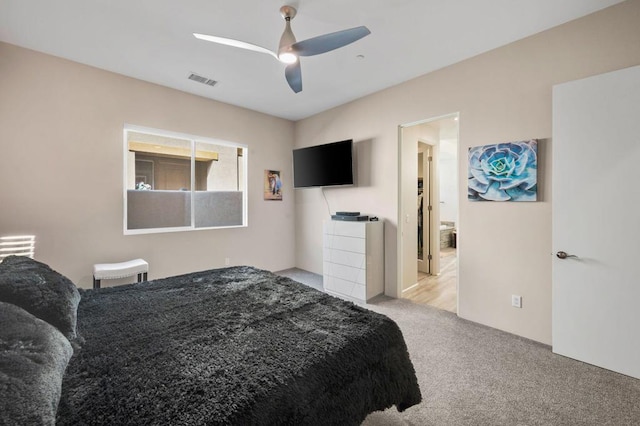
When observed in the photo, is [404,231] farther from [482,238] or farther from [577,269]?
[577,269]

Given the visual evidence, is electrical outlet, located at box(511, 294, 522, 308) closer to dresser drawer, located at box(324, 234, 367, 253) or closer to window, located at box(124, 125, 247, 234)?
dresser drawer, located at box(324, 234, 367, 253)

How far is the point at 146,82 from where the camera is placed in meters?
3.60

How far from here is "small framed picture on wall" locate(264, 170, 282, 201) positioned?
491 cm

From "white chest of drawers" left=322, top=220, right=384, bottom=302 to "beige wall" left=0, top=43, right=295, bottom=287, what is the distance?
182cm

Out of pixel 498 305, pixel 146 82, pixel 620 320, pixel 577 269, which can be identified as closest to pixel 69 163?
pixel 146 82

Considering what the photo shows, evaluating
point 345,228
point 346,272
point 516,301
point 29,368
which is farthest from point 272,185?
point 29,368

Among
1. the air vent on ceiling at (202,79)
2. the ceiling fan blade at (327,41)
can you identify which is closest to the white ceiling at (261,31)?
the air vent on ceiling at (202,79)

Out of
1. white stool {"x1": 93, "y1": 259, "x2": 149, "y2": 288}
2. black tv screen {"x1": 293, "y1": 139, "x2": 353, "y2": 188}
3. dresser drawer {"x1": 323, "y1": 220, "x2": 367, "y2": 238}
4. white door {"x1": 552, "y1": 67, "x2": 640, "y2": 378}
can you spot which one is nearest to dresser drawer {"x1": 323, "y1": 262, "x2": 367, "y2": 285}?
dresser drawer {"x1": 323, "y1": 220, "x2": 367, "y2": 238}

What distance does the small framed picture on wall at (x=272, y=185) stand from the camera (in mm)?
4910

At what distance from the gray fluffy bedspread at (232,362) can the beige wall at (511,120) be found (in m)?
1.87

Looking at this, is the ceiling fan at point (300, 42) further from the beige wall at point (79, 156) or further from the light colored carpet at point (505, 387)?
the light colored carpet at point (505, 387)

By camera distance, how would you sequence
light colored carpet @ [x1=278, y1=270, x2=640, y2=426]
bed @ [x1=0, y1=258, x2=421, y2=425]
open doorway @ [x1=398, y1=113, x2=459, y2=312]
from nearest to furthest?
bed @ [x1=0, y1=258, x2=421, y2=425] < light colored carpet @ [x1=278, y1=270, x2=640, y2=426] < open doorway @ [x1=398, y1=113, x2=459, y2=312]

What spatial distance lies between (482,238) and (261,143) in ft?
12.1

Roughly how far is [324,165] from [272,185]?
115 cm
